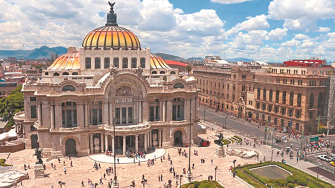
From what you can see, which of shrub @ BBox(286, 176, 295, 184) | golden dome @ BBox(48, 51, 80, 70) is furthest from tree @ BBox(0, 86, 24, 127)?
shrub @ BBox(286, 176, 295, 184)

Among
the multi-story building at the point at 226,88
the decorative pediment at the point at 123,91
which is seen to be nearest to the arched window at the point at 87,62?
the decorative pediment at the point at 123,91

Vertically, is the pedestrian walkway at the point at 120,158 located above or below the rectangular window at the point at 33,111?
below

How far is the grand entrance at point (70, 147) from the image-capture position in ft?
214

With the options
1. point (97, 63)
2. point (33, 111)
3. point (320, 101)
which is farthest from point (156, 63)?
point (320, 101)

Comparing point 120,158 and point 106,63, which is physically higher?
point 106,63

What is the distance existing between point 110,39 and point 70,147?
2982cm

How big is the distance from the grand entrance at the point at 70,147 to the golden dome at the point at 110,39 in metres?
25.3

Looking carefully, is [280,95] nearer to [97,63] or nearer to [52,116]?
[97,63]

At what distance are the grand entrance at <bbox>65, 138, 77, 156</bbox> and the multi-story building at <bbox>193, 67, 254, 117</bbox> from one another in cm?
6779

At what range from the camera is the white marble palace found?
210ft

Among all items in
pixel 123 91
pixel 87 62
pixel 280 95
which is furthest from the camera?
pixel 280 95

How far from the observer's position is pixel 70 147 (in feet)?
215

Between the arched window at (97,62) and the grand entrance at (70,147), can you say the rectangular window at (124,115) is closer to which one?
the grand entrance at (70,147)

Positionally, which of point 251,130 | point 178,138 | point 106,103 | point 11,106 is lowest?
point 251,130
